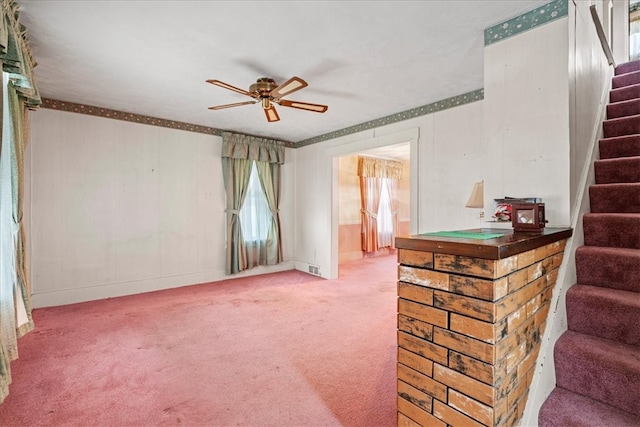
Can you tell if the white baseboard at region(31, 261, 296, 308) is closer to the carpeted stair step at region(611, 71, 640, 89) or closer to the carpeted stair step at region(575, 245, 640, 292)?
the carpeted stair step at region(575, 245, 640, 292)

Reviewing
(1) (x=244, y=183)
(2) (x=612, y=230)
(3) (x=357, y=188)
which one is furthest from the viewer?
(3) (x=357, y=188)

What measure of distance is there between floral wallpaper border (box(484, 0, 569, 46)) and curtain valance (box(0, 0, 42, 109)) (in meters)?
3.02

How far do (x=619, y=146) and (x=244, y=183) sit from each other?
461cm

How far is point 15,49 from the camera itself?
190 centimetres

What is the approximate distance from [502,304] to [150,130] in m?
4.79

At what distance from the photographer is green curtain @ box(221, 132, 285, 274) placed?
509 cm

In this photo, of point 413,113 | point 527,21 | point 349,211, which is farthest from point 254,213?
point 527,21

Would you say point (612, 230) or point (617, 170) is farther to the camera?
point (617, 170)

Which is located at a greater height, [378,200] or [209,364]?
[378,200]

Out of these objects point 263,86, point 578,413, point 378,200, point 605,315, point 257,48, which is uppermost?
point 257,48

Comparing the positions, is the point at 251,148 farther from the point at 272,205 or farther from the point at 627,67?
the point at 627,67

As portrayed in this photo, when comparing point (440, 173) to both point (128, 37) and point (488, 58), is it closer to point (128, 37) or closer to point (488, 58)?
point (488, 58)

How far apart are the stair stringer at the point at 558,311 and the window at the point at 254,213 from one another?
4.44 meters

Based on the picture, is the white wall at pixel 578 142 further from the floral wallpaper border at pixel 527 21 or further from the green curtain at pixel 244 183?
the green curtain at pixel 244 183
